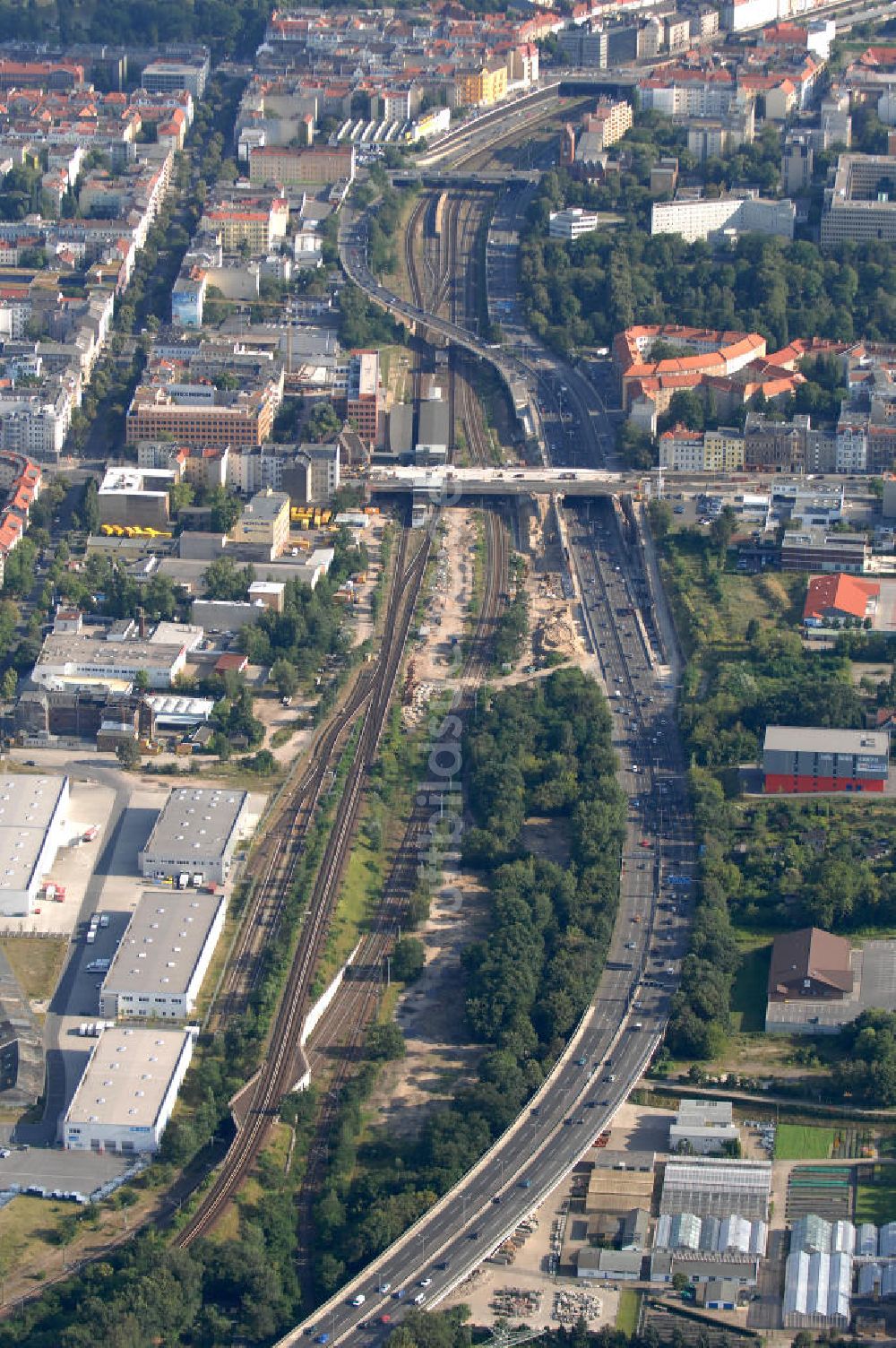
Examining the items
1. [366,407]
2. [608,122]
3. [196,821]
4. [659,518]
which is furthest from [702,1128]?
[608,122]

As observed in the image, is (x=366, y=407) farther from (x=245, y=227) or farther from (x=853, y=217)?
(x=853, y=217)

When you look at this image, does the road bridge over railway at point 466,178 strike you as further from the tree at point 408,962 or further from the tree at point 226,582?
the tree at point 408,962

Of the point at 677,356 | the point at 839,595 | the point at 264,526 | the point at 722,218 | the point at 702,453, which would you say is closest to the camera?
the point at 839,595

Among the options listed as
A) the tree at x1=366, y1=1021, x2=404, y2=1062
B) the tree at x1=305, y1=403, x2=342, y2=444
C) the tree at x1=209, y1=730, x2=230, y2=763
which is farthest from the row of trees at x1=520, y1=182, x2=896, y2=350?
the tree at x1=366, y1=1021, x2=404, y2=1062

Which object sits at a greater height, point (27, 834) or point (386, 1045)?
point (27, 834)

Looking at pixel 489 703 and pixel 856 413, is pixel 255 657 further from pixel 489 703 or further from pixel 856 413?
pixel 856 413

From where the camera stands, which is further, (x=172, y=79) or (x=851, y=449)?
(x=172, y=79)

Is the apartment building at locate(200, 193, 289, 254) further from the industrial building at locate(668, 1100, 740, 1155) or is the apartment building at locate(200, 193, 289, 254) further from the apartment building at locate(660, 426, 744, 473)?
the industrial building at locate(668, 1100, 740, 1155)
